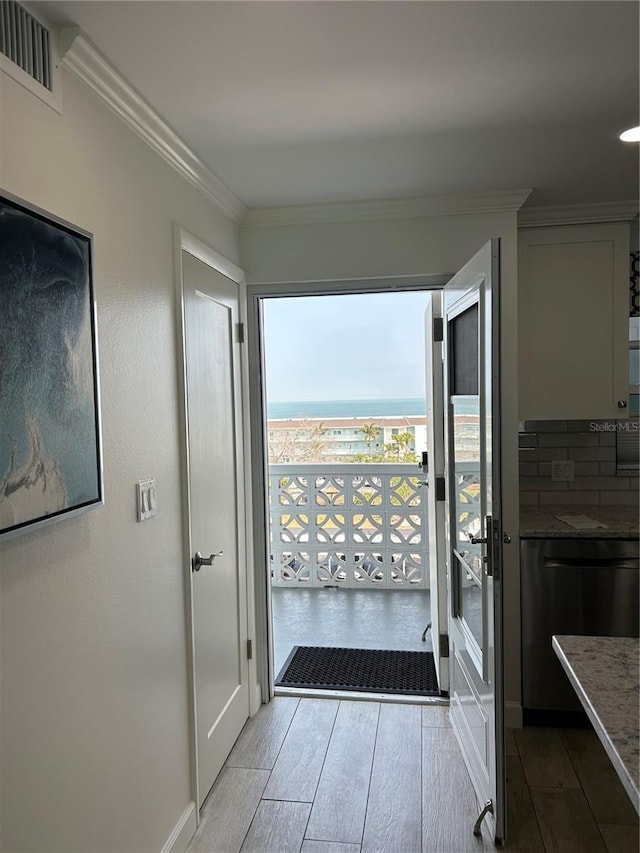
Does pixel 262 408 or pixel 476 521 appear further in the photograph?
pixel 262 408

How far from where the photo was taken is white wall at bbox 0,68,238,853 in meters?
1.31

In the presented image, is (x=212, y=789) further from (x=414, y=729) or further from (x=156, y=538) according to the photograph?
(x=156, y=538)

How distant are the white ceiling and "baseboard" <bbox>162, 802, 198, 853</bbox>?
239 cm

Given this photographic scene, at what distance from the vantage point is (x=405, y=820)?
2211 mm

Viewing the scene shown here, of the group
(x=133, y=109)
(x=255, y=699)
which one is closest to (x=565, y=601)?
(x=255, y=699)

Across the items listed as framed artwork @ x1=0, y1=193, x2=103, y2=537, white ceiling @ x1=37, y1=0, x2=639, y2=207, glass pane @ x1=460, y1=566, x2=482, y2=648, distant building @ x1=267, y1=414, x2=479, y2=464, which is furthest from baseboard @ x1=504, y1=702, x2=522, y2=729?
distant building @ x1=267, y1=414, x2=479, y2=464

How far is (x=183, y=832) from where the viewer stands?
6.89 ft

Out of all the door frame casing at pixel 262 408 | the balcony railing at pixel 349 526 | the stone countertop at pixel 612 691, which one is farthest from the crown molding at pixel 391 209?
the balcony railing at pixel 349 526

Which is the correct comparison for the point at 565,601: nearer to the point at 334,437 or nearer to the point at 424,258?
the point at 424,258

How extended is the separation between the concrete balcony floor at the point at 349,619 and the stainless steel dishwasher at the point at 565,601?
3.22ft

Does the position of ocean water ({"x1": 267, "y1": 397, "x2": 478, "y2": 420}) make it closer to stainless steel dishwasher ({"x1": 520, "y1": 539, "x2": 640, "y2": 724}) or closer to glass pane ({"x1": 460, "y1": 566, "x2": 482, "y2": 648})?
stainless steel dishwasher ({"x1": 520, "y1": 539, "x2": 640, "y2": 724})

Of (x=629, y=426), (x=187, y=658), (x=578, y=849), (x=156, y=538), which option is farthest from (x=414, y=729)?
(x=629, y=426)

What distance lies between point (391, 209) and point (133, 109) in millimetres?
1395

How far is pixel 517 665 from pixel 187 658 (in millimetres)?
1620
